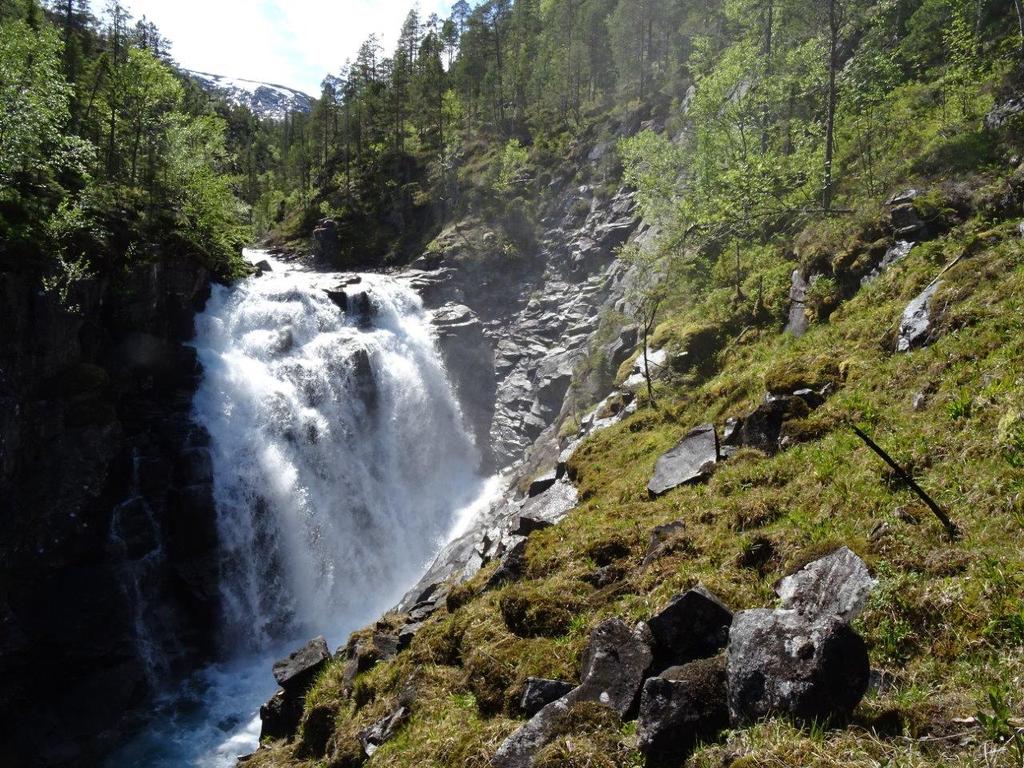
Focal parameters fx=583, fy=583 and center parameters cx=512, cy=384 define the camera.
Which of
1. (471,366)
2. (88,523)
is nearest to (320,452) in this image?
(88,523)

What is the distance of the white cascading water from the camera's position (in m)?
21.3

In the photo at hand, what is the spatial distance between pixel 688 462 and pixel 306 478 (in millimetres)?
20675

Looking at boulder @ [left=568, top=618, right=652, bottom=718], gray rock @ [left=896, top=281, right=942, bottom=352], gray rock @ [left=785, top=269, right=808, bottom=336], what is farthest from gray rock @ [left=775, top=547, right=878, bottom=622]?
gray rock @ [left=785, top=269, right=808, bottom=336]

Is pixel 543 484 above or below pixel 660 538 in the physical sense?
below

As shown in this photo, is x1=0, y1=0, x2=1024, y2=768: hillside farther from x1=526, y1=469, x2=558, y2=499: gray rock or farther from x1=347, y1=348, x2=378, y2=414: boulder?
x1=526, y1=469, x2=558, y2=499: gray rock

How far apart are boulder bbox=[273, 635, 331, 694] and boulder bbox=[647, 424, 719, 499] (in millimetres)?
7618

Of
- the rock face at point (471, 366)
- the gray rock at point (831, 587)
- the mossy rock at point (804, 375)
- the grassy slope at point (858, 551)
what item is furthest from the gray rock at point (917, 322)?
the rock face at point (471, 366)

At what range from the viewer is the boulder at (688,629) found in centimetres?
592

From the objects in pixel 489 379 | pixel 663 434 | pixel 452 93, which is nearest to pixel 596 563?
pixel 663 434

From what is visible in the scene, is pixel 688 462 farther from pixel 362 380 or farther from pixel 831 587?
pixel 362 380

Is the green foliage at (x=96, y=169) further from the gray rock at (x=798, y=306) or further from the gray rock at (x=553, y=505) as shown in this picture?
the gray rock at (x=798, y=306)

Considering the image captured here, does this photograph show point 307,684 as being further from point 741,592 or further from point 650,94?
point 650,94

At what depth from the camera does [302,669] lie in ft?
39.0

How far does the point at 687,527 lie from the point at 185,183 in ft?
113
